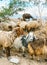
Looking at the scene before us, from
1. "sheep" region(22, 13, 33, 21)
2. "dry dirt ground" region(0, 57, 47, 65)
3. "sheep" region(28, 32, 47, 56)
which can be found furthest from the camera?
"sheep" region(22, 13, 33, 21)

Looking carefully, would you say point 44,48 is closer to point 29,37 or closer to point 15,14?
point 29,37

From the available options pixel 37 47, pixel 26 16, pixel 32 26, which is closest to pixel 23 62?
pixel 37 47

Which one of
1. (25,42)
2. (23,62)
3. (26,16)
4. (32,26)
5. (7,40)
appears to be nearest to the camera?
(23,62)

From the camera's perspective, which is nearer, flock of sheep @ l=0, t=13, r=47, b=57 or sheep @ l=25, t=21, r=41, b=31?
flock of sheep @ l=0, t=13, r=47, b=57

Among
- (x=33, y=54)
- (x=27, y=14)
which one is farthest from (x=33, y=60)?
(x=27, y=14)

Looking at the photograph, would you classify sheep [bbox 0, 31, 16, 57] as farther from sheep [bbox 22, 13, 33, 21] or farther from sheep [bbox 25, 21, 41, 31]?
sheep [bbox 22, 13, 33, 21]

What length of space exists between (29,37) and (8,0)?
2.73m

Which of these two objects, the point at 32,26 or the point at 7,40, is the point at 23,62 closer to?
the point at 7,40

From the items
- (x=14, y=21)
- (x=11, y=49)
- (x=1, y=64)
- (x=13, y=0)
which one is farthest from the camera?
(x=13, y=0)

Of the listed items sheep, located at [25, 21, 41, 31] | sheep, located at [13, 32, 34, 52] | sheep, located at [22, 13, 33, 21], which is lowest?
sheep, located at [22, 13, 33, 21]

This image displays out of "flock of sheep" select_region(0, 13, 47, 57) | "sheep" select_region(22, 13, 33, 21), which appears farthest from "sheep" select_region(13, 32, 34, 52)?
"sheep" select_region(22, 13, 33, 21)

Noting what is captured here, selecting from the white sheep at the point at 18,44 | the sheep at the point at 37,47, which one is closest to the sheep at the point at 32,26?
the white sheep at the point at 18,44

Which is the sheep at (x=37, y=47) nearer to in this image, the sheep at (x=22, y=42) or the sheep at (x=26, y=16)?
the sheep at (x=22, y=42)

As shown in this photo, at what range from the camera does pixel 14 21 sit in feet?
16.1
